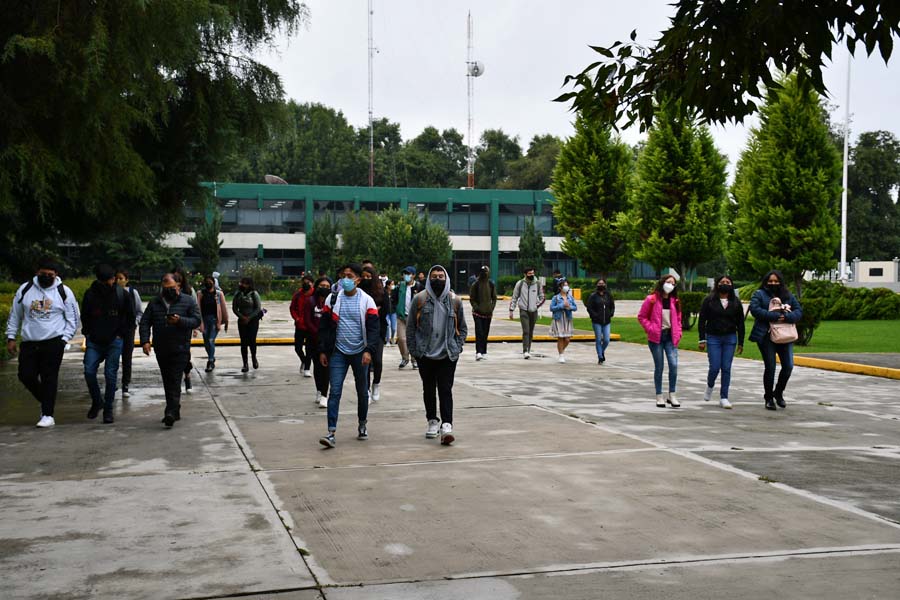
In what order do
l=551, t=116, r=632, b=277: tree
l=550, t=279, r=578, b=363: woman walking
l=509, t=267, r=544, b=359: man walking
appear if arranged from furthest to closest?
1. l=551, t=116, r=632, b=277: tree
2. l=509, t=267, r=544, b=359: man walking
3. l=550, t=279, r=578, b=363: woman walking

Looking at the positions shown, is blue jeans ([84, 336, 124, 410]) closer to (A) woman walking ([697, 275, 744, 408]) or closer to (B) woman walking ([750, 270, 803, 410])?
(A) woman walking ([697, 275, 744, 408])

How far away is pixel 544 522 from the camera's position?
6180 millimetres

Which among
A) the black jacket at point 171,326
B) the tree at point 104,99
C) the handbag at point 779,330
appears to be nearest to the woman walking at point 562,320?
the handbag at point 779,330

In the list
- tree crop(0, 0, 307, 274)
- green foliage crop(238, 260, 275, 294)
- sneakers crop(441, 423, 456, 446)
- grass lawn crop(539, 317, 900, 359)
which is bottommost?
sneakers crop(441, 423, 456, 446)

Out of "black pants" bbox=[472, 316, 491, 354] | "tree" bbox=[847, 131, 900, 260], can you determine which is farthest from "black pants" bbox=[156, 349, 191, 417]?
"tree" bbox=[847, 131, 900, 260]

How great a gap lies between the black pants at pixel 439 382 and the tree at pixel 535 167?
280 ft

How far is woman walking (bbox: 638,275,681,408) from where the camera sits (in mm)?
11867

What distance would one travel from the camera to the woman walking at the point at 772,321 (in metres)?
11.8

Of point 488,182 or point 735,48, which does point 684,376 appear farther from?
point 488,182

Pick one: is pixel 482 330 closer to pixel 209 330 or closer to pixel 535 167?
pixel 209 330

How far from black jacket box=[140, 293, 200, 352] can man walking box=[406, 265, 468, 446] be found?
2736 millimetres

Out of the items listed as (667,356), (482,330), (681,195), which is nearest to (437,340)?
(667,356)

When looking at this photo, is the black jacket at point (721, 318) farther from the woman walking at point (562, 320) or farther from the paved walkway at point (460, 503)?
the woman walking at point (562, 320)

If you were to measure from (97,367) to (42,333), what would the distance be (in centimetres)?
70
